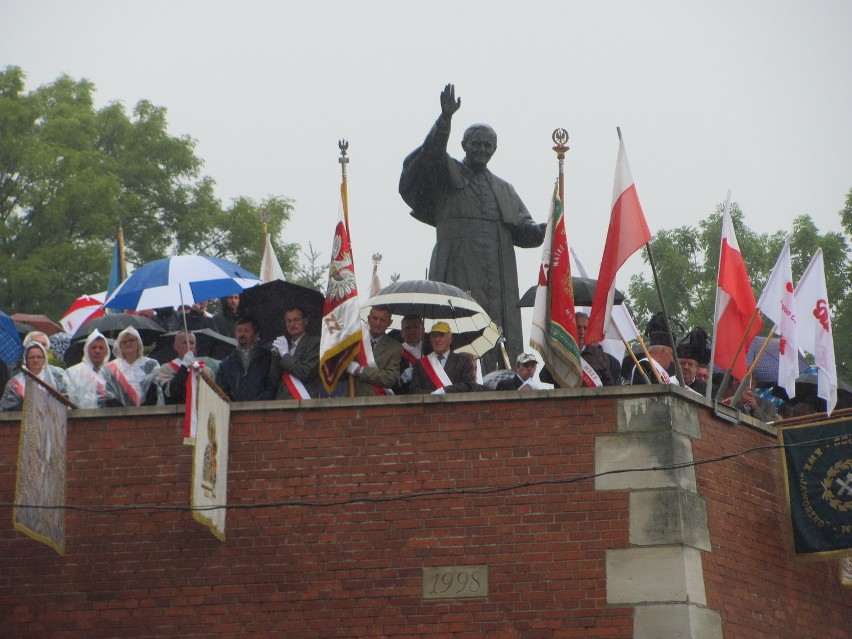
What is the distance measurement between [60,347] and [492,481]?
6725mm

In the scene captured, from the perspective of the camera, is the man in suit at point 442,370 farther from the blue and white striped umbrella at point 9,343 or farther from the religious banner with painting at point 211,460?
the blue and white striped umbrella at point 9,343

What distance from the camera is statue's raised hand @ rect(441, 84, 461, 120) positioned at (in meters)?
19.8

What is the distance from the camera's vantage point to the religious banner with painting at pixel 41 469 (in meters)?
16.3

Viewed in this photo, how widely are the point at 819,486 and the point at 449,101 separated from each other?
213 inches

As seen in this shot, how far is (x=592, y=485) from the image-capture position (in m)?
17.0

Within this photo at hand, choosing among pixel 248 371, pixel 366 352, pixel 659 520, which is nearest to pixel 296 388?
pixel 248 371

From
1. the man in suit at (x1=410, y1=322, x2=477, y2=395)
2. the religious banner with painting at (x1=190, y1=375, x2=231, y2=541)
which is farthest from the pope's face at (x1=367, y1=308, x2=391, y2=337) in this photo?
the religious banner with painting at (x1=190, y1=375, x2=231, y2=541)

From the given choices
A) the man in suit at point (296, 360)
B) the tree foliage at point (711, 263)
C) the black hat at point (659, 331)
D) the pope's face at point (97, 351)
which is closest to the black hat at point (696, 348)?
the black hat at point (659, 331)

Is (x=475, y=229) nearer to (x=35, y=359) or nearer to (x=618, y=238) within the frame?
(x=618, y=238)

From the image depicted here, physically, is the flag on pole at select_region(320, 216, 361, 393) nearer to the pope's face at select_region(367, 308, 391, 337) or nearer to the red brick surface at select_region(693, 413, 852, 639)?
the pope's face at select_region(367, 308, 391, 337)

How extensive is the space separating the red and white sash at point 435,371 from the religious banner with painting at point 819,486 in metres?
3.27

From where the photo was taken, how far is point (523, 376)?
18531mm

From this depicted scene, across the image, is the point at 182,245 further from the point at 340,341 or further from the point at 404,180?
the point at 340,341

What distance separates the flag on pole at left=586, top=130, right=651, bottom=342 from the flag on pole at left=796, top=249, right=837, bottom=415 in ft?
5.82
